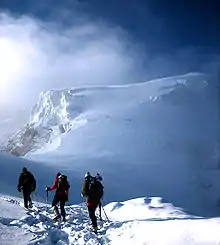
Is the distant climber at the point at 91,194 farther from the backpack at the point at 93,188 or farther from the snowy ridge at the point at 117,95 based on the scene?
the snowy ridge at the point at 117,95

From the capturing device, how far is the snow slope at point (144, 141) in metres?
74.8

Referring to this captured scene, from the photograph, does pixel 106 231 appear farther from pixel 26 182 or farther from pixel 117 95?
pixel 117 95

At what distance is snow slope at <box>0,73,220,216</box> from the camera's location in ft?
245

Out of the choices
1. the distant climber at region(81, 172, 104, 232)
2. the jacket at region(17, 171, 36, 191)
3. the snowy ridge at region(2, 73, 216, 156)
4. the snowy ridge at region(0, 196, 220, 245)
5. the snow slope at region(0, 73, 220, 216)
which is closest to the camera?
the snowy ridge at region(0, 196, 220, 245)

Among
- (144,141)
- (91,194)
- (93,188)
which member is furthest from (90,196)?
(144,141)

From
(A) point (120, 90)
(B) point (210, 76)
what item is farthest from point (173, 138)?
(B) point (210, 76)

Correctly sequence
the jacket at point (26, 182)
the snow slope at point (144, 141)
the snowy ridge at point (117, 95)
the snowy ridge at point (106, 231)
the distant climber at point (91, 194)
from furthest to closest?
the snowy ridge at point (117, 95) < the snow slope at point (144, 141) < the jacket at point (26, 182) < the distant climber at point (91, 194) < the snowy ridge at point (106, 231)

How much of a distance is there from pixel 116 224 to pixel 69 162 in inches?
2923

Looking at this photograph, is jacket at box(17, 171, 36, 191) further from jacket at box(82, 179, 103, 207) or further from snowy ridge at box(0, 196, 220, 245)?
jacket at box(82, 179, 103, 207)

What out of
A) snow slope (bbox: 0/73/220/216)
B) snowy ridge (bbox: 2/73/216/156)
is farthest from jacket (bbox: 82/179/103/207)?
snowy ridge (bbox: 2/73/216/156)

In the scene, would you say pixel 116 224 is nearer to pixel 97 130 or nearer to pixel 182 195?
pixel 182 195

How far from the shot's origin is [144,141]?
377 feet

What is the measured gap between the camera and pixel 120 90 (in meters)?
181

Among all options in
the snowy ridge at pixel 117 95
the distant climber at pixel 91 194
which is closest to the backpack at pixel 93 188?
the distant climber at pixel 91 194
